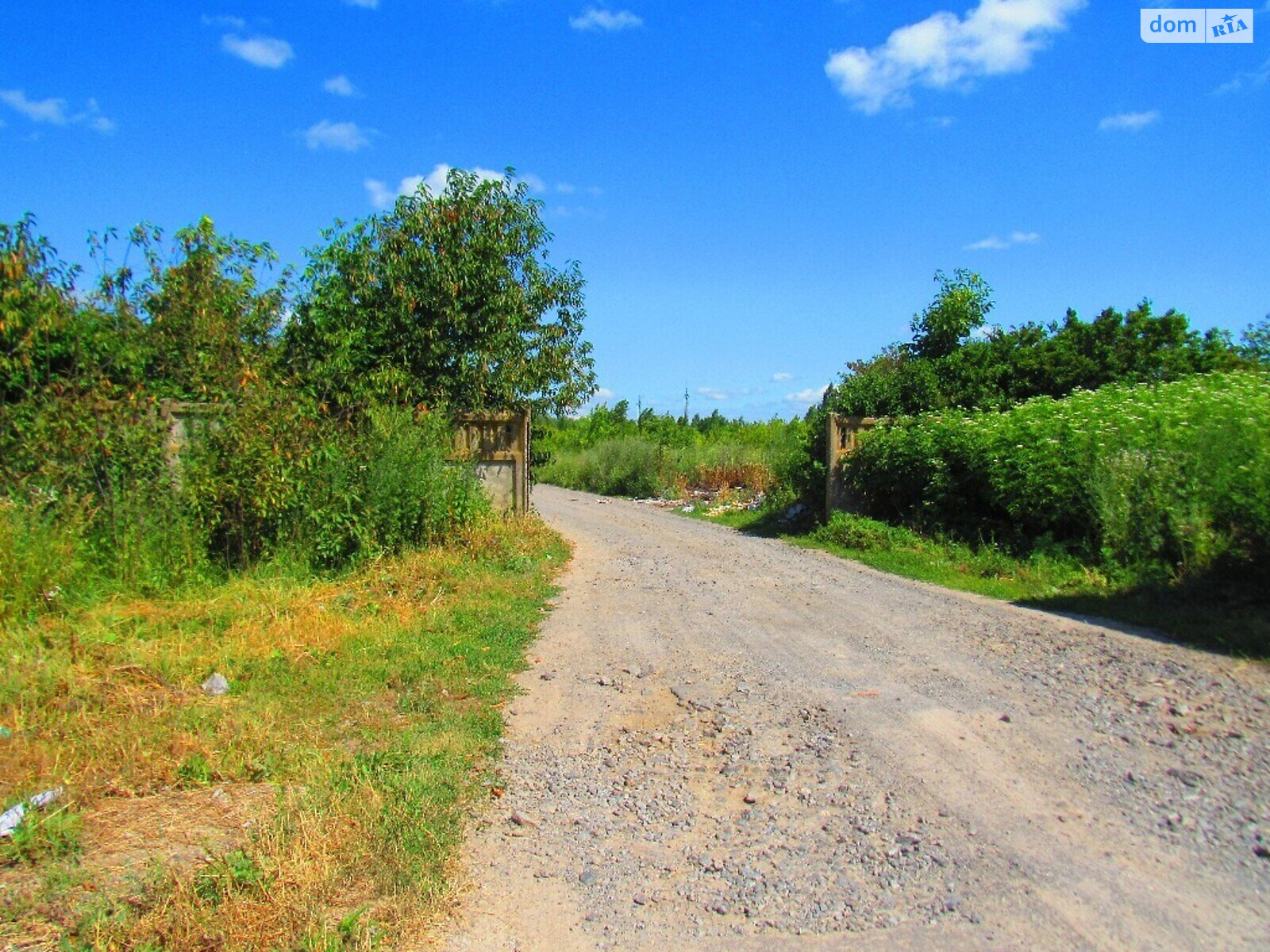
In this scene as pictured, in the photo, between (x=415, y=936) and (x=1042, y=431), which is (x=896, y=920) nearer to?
(x=415, y=936)

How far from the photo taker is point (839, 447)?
1585 cm

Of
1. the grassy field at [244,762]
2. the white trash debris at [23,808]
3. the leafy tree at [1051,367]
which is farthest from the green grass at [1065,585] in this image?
the white trash debris at [23,808]

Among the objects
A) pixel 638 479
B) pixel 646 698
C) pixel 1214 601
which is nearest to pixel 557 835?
pixel 646 698

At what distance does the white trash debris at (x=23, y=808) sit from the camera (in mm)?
4125

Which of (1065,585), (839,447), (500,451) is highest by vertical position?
(839,447)

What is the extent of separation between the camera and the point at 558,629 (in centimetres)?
863

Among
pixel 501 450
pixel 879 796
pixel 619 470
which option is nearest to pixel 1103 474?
pixel 879 796

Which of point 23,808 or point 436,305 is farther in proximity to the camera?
point 436,305

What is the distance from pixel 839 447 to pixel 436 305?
7253mm

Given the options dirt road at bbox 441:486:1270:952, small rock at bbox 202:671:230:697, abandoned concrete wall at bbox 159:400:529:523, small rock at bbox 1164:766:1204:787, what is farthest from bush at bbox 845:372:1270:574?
small rock at bbox 202:671:230:697

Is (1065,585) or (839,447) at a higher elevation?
(839,447)

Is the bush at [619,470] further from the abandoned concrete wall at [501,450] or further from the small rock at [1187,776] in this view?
the small rock at [1187,776]

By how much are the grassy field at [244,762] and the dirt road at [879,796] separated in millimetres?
364

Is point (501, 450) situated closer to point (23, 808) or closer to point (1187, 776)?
point (23, 808)
